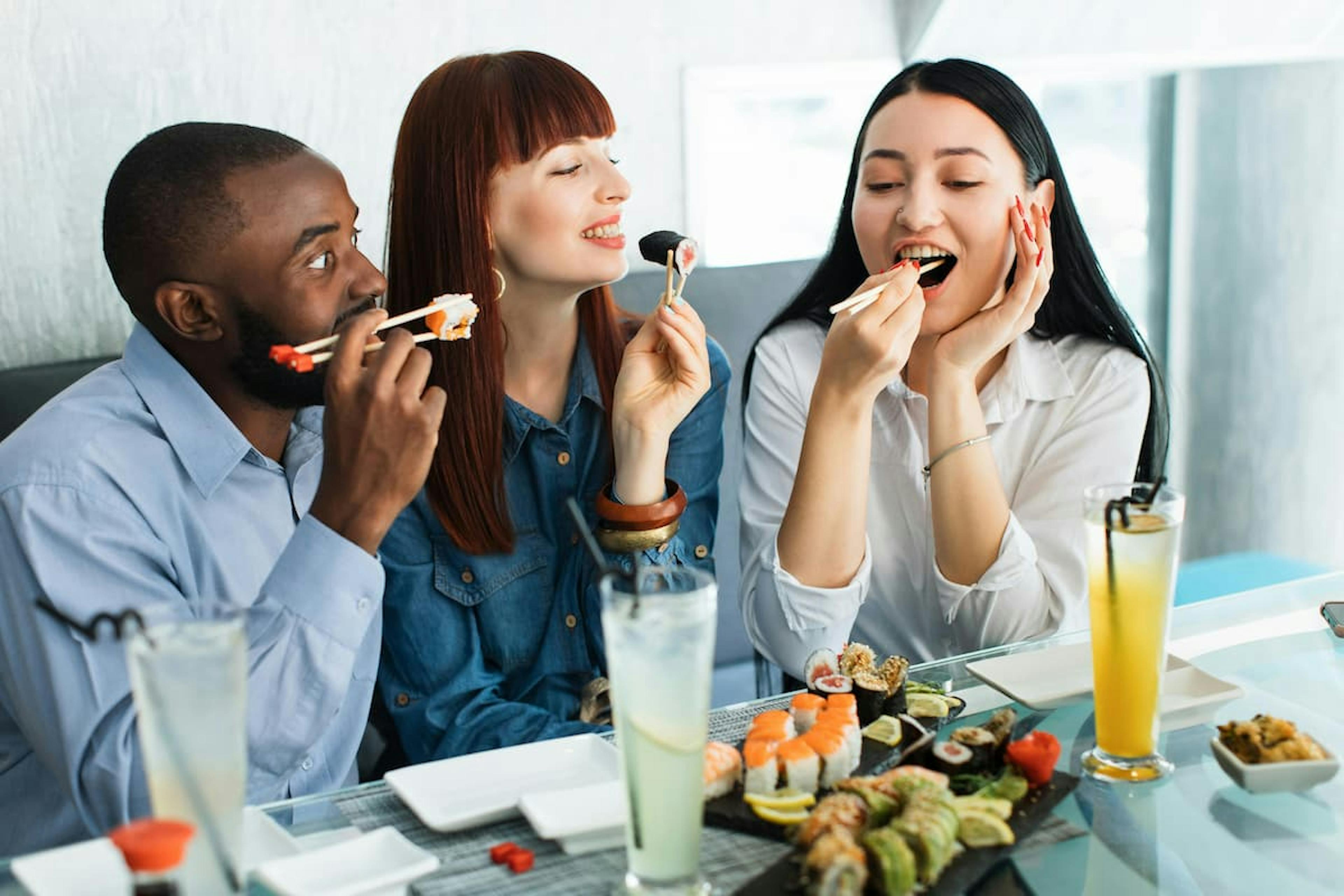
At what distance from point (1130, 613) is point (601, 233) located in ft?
3.02

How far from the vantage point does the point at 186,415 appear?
5.08ft

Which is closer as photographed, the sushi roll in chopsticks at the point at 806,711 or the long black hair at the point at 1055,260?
the sushi roll in chopsticks at the point at 806,711

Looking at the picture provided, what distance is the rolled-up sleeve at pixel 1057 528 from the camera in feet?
5.68

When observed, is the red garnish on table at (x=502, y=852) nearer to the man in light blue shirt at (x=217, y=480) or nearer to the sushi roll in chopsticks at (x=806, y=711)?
the sushi roll in chopsticks at (x=806, y=711)

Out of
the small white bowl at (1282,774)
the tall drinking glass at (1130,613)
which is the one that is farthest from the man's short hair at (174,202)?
the small white bowl at (1282,774)

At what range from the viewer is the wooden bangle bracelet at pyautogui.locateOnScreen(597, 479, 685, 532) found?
1717mm

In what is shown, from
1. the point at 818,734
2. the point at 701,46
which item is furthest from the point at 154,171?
the point at 701,46

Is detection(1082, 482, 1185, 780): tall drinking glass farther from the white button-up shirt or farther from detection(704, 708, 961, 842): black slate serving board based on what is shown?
the white button-up shirt

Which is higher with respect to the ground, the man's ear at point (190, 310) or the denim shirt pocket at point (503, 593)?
the man's ear at point (190, 310)

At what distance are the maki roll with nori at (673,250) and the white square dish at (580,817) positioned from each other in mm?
938

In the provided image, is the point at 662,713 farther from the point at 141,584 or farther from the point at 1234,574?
the point at 1234,574

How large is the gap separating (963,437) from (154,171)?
1.06 metres

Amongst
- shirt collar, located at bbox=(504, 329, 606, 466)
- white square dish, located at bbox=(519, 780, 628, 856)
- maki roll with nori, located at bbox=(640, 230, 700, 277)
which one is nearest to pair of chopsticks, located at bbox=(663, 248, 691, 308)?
maki roll with nori, located at bbox=(640, 230, 700, 277)

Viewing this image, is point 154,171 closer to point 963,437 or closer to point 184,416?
point 184,416
